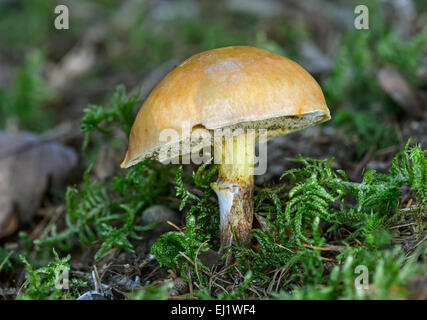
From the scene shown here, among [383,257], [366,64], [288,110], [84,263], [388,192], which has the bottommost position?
[84,263]

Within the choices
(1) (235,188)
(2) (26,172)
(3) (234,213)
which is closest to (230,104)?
(1) (235,188)

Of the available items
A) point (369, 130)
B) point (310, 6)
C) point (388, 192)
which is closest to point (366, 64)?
point (369, 130)

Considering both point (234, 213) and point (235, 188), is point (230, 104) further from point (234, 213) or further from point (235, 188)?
point (234, 213)

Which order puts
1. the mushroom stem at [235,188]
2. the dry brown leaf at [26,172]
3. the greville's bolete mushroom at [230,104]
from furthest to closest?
the dry brown leaf at [26,172]
the mushroom stem at [235,188]
the greville's bolete mushroom at [230,104]

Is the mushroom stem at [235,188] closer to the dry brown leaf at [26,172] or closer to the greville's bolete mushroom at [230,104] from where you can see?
the greville's bolete mushroom at [230,104]

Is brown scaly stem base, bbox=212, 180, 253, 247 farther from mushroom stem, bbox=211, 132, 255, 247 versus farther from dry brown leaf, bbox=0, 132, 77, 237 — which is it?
dry brown leaf, bbox=0, 132, 77, 237

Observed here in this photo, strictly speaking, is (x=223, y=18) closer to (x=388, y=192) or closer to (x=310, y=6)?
(x=310, y=6)

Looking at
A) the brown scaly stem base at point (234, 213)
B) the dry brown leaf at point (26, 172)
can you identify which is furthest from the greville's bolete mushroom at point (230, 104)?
the dry brown leaf at point (26, 172)

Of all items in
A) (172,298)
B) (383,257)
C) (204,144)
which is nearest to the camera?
(383,257)
